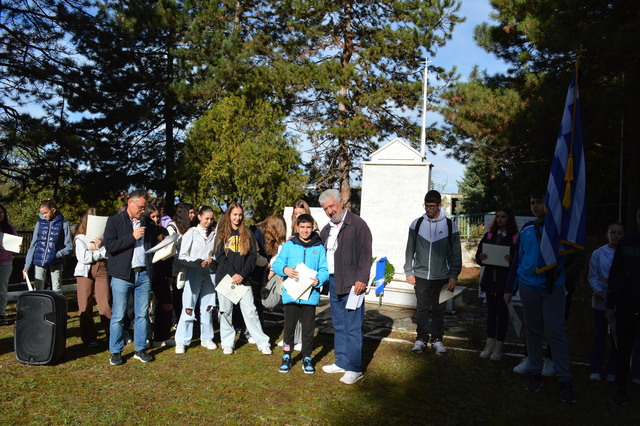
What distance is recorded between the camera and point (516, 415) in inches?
180

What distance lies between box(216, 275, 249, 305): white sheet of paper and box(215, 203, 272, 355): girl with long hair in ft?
0.19

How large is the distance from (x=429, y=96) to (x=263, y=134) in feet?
29.5

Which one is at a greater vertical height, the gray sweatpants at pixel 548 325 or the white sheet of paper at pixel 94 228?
the white sheet of paper at pixel 94 228

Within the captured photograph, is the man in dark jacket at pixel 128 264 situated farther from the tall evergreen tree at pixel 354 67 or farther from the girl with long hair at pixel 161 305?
the tall evergreen tree at pixel 354 67

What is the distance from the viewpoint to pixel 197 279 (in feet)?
21.4

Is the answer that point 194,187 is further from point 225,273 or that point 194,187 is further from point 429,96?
point 225,273

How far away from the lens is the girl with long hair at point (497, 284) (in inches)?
249

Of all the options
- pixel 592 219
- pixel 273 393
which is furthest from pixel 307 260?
pixel 592 219

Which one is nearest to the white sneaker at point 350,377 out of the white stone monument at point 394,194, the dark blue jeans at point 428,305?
the dark blue jeans at point 428,305

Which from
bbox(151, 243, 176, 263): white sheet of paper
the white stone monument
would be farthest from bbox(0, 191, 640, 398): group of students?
the white stone monument

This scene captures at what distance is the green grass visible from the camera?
4.36 meters

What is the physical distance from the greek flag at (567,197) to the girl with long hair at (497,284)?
3.72 feet

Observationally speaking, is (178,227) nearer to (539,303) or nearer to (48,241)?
(48,241)

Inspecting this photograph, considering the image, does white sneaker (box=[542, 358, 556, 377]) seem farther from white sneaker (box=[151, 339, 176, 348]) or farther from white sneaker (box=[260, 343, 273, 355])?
white sneaker (box=[151, 339, 176, 348])
